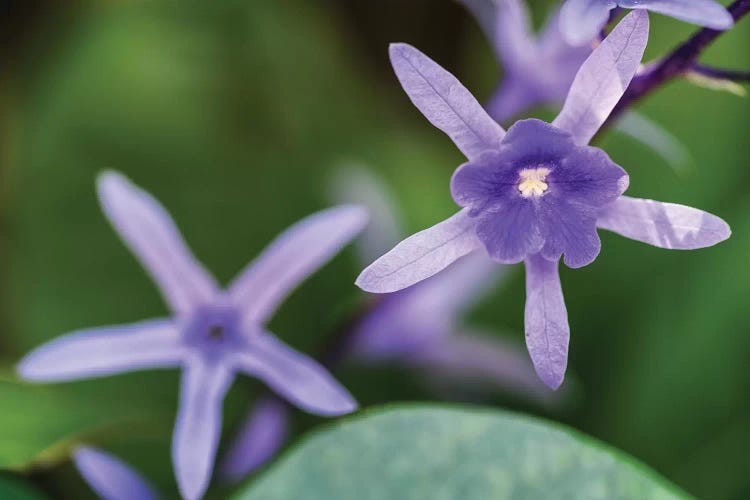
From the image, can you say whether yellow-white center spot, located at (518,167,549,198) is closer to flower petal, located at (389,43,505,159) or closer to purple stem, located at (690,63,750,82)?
flower petal, located at (389,43,505,159)

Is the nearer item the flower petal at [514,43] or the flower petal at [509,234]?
the flower petal at [509,234]

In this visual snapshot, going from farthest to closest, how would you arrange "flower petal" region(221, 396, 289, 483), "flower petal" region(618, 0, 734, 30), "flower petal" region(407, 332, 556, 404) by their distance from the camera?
1. "flower petal" region(407, 332, 556, 404)
2. "flower petal" region(221, 396, 289, 483)
3. "flower petal" region(618, 0, 734, 30)

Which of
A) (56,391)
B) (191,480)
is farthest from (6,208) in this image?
(191,480)

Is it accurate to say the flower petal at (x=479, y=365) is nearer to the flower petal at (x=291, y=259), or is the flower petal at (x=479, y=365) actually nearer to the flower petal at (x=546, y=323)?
the flower petal at (x=291, y=259)

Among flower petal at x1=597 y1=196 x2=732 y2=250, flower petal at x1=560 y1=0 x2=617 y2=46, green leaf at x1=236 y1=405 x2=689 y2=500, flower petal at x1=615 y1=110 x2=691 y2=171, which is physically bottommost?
green leaf at x1=236 y1=405 x2=689 y2=500

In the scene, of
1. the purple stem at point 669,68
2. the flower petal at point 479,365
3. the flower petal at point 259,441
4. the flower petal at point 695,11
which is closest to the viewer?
the flower petal at point 695,11

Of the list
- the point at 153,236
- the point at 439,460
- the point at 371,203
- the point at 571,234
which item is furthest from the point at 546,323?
the point at 371,203

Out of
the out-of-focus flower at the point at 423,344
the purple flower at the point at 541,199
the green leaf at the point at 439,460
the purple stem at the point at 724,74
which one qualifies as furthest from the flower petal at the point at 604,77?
the out-of-focus flower at the point at 423,344

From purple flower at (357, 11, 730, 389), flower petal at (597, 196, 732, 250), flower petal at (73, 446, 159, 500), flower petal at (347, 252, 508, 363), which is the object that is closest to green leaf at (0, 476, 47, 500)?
flower petal at (73, 446, 159, 500)
